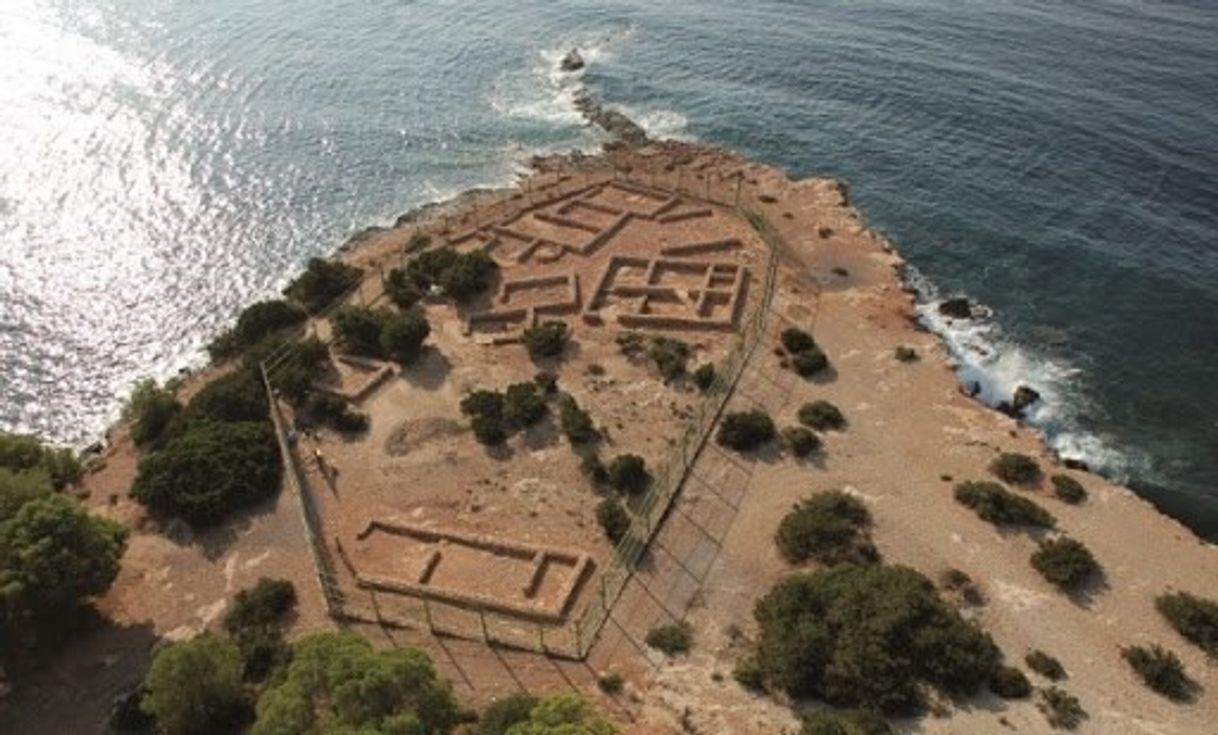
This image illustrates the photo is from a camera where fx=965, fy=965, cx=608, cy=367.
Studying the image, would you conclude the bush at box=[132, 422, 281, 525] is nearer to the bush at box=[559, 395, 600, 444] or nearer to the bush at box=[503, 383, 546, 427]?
the bush at box=[503, 383, 546, 427]

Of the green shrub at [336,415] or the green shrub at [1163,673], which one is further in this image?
the green shrub at [336,415]

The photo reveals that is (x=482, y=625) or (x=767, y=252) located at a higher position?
(x=767, y=252)

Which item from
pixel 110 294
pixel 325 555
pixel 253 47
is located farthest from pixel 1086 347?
pixel 253 47

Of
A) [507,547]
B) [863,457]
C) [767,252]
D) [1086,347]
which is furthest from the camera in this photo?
[767,252]

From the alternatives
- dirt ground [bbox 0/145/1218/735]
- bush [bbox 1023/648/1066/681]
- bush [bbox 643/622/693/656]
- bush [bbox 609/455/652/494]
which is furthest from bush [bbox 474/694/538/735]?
bush [bbox 1023/648/1066/681]

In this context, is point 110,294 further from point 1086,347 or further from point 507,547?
point 1086,347

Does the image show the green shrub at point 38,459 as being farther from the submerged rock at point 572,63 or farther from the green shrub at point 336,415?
the submerged rock at point 572,63

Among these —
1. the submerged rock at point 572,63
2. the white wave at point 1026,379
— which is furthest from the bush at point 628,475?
the submerged rock at point 572,63
